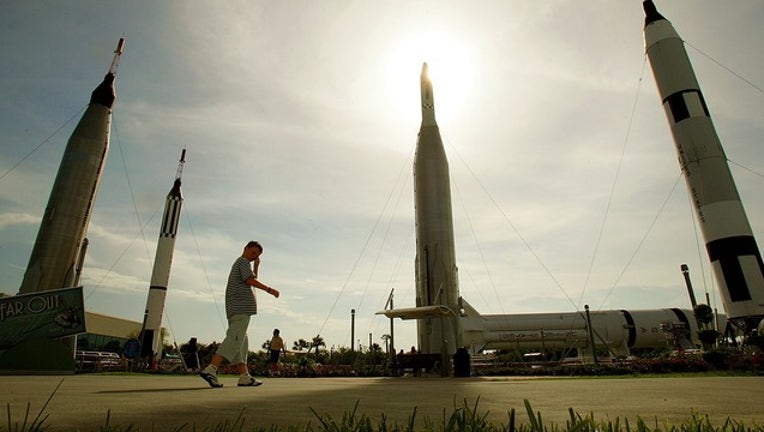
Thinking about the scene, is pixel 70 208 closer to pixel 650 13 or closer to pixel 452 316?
pixel 452 316

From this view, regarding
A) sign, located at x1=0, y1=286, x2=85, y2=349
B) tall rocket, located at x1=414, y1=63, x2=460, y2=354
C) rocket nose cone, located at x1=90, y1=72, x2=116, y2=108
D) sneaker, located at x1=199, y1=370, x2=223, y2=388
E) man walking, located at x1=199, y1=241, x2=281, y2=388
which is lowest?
sneaker, located at x1=199, y1=370, x2=223, y2=388

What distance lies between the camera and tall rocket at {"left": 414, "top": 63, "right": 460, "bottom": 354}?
17.6 meters

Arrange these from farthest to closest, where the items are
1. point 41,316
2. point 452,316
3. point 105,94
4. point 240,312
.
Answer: point 105,94 → point 452,316 → point 41,316 → point 240,312

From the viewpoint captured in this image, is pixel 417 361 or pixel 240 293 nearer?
pixel 240 293

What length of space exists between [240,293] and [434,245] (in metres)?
13.1

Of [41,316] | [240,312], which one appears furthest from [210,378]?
[41,316]

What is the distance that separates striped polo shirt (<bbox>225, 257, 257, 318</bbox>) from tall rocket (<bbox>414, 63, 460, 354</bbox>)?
1127 cm

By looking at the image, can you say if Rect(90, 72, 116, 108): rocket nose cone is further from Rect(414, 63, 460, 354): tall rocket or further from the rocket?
Rect(414, 63, 460, 354): tall rocket

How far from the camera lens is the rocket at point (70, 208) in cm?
1995

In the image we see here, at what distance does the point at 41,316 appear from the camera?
516 inches

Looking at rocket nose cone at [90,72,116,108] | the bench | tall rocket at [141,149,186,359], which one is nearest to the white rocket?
the bench

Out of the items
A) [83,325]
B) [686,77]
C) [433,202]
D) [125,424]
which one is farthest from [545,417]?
[686,77]

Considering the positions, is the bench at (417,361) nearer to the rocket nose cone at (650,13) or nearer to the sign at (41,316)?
the sign at (41,316)

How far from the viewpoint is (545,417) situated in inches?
99.9
